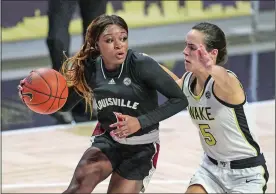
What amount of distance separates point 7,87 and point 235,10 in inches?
186

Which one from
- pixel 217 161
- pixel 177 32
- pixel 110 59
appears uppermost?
pixel 110 59

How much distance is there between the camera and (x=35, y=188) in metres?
5.62

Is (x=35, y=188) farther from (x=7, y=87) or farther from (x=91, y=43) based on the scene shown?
(x=7, y=87)

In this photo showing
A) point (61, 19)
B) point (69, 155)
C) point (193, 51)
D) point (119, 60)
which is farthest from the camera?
point (69, 155)

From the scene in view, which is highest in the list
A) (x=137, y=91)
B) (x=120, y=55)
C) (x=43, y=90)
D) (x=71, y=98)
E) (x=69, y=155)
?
(x=120, y=55)

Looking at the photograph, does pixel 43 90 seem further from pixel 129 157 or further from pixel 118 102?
pixel 129 157

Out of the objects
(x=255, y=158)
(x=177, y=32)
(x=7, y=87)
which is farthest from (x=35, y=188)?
(x=177, y=32)

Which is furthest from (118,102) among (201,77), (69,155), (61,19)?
(69,155)

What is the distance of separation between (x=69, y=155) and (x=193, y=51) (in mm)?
2520

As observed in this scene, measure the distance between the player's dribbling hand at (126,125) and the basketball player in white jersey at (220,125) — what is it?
407mm

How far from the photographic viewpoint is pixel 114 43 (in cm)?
418

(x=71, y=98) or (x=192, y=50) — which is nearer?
(x=192, y=50)

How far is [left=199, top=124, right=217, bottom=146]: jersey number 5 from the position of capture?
431 centimetres

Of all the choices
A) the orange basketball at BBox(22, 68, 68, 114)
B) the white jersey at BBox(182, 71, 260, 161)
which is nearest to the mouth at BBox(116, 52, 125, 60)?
the orange basketball at BBox(22, 68, 68, 114)
